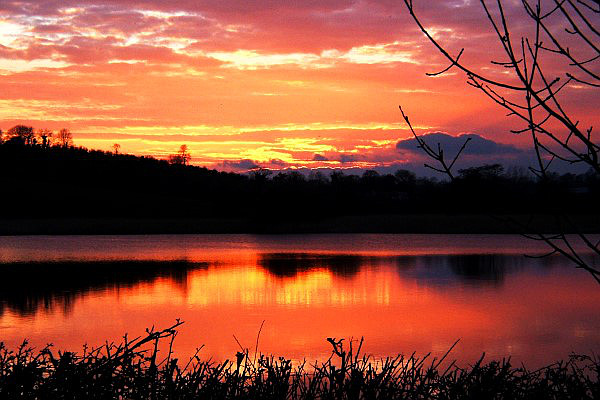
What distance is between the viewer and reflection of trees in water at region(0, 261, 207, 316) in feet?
53.2

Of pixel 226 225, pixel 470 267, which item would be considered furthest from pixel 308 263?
pixel 226 225

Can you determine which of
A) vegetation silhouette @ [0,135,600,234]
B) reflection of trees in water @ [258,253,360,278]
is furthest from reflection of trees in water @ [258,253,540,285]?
vegetation silhouette @ [0,135,600,234]

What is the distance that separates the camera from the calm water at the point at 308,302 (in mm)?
12164

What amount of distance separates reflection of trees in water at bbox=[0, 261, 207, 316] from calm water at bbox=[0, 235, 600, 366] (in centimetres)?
4

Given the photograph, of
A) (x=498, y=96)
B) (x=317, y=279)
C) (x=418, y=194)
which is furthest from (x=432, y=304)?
(x=418, y=194)

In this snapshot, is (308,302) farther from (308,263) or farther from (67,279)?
(308,263)

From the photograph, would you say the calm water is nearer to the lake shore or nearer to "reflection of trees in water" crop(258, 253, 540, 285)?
"reflection of trees in water" crop(258, 253, 540, 285)

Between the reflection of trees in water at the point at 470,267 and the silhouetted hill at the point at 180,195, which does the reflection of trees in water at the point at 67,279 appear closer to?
the reflection of trees in water at the point at 470,267

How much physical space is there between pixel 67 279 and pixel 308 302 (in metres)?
7.66

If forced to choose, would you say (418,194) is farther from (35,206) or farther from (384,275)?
(384,275)

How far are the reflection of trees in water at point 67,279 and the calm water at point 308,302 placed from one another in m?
0.04

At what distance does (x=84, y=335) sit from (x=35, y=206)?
44.4 meters

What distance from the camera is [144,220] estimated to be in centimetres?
5378

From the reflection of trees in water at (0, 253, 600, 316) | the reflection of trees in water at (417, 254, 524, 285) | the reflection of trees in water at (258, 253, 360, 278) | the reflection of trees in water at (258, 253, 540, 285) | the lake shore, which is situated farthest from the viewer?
the lake shore
